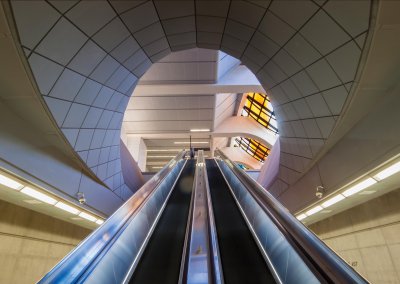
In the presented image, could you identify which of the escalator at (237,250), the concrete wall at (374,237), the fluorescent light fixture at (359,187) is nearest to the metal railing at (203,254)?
the escalator at (237,250)

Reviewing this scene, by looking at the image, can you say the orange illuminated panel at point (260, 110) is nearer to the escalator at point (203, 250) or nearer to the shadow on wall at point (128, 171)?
the shadow on wall at point (128, 171)

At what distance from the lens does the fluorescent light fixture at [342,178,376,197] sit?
4337 millimetres

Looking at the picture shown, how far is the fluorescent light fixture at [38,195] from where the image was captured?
14.9ft

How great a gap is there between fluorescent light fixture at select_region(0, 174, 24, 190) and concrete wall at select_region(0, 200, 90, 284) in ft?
5.83

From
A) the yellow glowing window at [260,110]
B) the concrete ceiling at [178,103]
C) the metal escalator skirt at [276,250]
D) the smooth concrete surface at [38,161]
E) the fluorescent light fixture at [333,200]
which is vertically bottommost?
the metal escalator skirt at [276,250]

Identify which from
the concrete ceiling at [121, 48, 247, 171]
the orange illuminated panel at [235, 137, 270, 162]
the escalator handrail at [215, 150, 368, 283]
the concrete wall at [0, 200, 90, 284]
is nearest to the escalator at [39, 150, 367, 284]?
the escalator handrail at [215, 150, 368, 283]

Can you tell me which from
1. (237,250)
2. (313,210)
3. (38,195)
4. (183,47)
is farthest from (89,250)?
(313,210)

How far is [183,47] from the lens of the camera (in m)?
6.57

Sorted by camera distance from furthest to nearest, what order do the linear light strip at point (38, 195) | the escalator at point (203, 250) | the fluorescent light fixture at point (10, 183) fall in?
the linear light strip at point (38, 195)
the fluorescent light fixture at point (10, 183)
the escalator at point (203, 250)

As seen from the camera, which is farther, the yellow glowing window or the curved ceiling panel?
the yellow glowing window

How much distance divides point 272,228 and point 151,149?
20.1 metres

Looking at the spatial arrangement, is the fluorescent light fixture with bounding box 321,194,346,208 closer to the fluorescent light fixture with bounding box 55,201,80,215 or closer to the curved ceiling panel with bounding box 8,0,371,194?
the curved ceiling panel with bounding box 8,0,371,194

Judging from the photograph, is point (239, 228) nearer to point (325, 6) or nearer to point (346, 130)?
point (346, 130)

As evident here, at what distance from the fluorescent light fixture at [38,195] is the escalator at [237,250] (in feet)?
11.1
